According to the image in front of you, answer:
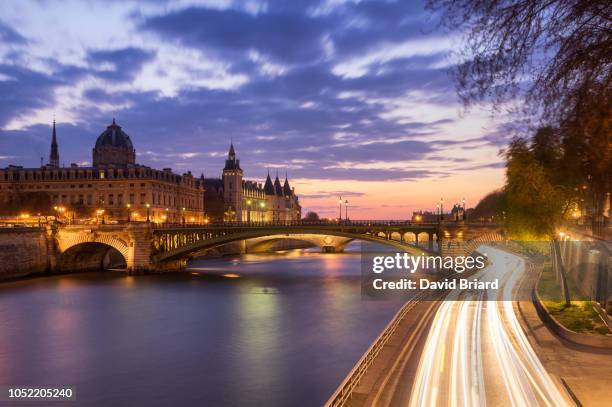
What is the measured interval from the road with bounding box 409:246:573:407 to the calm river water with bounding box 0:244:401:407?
493cm

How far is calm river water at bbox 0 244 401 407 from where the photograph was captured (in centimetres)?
2577

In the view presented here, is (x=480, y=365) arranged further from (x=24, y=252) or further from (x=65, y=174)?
(x=65, y=174)

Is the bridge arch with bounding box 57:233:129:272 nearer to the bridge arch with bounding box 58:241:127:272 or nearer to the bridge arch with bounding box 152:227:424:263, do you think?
the bridge arch with bounding box 58:241:127:272

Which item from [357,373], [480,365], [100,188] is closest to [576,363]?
[480,365]

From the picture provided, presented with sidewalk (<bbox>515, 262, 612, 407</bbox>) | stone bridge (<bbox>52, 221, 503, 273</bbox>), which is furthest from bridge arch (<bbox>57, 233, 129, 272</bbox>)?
sidewalk (<bbox>515, 262, 612, 407</bbox>)

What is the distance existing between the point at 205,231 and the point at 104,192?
180 feet

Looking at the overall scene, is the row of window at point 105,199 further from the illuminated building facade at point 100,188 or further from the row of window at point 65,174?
the row of window at point 65,174

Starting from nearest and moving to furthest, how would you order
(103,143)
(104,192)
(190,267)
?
(190,267), (104,192), (103,143)

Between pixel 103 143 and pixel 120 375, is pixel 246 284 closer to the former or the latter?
pixel 120 375

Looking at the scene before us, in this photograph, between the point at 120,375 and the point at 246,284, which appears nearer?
the point at 120,375

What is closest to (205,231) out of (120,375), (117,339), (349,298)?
(349,298)

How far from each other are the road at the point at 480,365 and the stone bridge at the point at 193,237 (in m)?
33.8

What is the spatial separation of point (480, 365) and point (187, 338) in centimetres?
1970

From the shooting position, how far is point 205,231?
7331 centimetres
